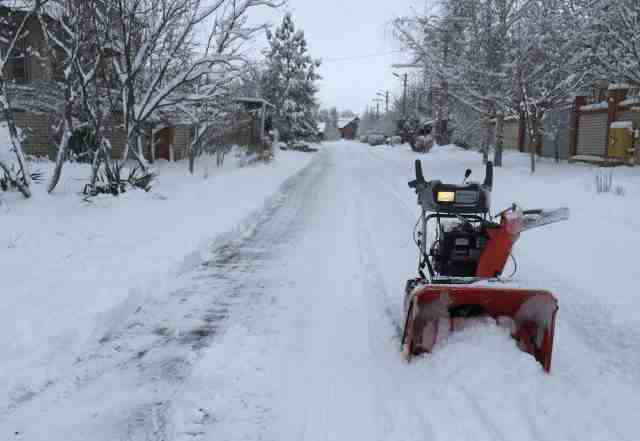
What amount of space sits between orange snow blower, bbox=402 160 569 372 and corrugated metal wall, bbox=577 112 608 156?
14.5 meters

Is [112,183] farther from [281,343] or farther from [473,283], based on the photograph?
[473,283]

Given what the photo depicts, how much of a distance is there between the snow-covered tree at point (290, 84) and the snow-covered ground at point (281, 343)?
3312 cm

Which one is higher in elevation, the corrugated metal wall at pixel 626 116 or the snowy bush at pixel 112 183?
the corrugated metal wall at pixel 626 116

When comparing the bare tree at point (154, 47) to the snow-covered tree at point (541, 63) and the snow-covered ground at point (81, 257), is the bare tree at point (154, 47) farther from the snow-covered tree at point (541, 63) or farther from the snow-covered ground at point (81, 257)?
the snow-covered tree at point (541, 63)

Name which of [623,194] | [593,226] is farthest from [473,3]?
[593,226]

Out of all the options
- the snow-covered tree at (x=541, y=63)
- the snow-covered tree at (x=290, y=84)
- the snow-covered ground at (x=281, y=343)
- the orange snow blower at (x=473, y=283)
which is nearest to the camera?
the snow-covered ground at (x=281, y=343)

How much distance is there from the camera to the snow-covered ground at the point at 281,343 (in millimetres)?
3061

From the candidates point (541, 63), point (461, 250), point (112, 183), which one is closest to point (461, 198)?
point (461, 250)

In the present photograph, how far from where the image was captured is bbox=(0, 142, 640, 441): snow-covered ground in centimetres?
306

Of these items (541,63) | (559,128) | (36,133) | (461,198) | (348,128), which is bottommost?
(461,198)

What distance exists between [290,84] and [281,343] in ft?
124

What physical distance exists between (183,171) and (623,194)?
13596 millimetres

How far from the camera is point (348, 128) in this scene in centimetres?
12988

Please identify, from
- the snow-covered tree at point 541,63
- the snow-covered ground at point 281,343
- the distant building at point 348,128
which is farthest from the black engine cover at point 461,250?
the distant building at point 348,128
